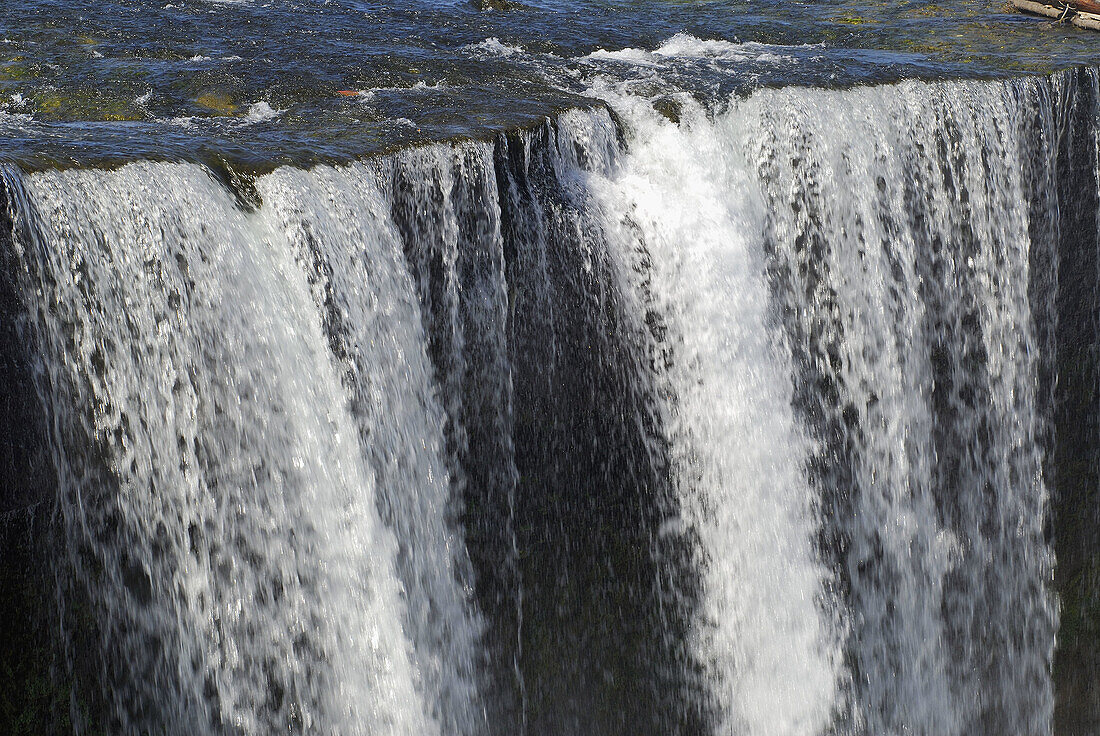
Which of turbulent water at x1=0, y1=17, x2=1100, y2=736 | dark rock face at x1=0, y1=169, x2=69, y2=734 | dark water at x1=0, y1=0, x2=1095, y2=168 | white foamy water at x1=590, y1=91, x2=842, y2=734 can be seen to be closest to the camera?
dark rock face at x1=0, y1=169, x2=69, y2=734

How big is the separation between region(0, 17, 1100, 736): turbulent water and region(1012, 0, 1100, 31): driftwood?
6.32 ft

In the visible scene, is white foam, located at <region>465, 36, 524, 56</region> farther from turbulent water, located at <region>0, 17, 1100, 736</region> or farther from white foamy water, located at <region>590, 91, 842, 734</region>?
white foamy water, located at <region>590, 91, 842, 734</region>

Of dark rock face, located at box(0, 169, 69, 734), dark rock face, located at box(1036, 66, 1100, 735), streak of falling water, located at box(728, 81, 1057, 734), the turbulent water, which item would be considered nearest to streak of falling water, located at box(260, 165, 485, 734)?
the turbulent water

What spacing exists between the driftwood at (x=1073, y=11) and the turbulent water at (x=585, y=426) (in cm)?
193

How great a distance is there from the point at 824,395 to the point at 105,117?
440 centimetres

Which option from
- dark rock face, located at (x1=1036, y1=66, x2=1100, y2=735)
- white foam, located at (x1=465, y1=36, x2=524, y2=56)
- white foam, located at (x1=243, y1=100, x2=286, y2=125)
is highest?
white foam, located at (x1=465, y1=36, x2=524, y2=56)

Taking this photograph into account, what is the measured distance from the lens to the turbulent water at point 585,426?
14.1 ft

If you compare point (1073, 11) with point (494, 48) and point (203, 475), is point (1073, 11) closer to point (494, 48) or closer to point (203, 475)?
point (494, 48)

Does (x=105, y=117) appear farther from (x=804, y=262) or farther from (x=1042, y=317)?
(x=1042, y=317)

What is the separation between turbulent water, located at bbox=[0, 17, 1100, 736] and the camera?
14.1 ft

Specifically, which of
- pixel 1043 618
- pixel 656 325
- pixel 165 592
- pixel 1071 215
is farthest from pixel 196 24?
pixel 1043 618

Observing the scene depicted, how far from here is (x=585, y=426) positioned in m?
5.57

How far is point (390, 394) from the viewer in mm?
4844

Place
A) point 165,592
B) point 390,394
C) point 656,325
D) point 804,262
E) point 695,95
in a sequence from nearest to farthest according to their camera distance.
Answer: point 165,592, point 390,394, point 656,325, point 804,262, point 695,95
